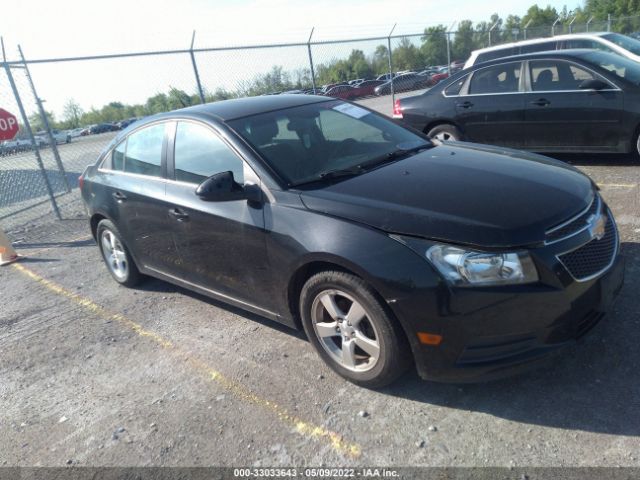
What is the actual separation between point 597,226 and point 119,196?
A: 371 cm

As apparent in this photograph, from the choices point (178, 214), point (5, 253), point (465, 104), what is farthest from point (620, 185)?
point (5, 253)

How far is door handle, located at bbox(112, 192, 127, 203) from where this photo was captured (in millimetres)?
4492

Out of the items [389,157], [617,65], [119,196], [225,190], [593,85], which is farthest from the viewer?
[617,65]

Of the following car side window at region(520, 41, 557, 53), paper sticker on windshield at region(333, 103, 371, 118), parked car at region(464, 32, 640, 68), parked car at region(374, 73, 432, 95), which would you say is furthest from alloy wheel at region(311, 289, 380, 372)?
parked car at region(374, 73, 432, 95)

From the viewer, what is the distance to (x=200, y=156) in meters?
3.80

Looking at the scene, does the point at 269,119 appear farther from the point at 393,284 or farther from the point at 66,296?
the point at 66,296

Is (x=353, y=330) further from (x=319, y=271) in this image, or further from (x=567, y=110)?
(x=567, y=110)

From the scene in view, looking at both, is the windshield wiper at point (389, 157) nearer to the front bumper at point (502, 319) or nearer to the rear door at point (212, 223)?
the rear door at point (212, 223)

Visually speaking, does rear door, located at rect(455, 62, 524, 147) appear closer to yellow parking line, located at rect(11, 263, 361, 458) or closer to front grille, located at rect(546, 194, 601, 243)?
front grille, located at rect(546, 194, 601, 243)

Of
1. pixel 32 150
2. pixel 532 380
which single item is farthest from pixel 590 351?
pixel 32 150

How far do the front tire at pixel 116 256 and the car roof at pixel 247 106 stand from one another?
4.13ft

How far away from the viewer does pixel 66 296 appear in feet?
17.3

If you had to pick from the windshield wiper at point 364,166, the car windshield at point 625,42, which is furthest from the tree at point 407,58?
the windshield wiper at point 364,166

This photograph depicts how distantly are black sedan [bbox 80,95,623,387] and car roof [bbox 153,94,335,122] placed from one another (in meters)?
0.02
